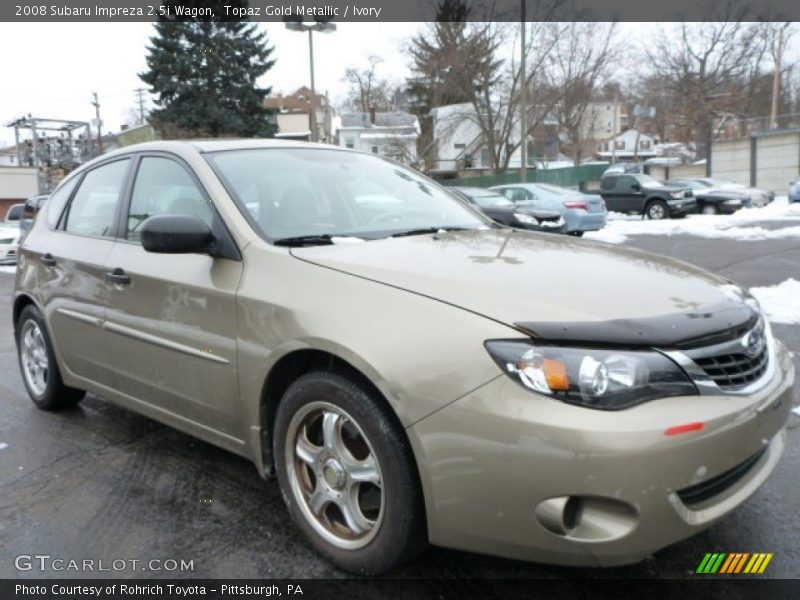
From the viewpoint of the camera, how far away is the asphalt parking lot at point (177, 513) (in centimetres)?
253

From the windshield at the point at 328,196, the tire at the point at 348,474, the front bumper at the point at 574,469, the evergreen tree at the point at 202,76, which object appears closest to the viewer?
the front bumper at the point at 574,469

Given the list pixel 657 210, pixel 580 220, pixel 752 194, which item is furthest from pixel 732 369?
pixel 752 194

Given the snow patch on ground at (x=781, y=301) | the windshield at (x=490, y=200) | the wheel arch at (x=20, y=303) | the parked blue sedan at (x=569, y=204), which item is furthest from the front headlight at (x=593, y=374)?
the parked blue sedan at (x=569, y=204)

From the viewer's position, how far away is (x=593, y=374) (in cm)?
198

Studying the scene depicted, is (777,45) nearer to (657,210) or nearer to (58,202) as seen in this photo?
(657,210)

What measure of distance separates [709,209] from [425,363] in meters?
22.6

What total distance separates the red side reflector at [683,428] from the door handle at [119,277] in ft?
8.35

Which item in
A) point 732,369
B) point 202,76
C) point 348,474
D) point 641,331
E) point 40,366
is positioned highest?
point 202,76

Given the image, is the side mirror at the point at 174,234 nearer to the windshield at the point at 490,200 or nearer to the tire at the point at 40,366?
the tire at the point at 40,366

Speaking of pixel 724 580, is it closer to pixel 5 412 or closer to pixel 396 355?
pixel 396 355

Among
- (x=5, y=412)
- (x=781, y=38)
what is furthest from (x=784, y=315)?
(x=781, y=38)

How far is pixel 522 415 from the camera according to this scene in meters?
1.97

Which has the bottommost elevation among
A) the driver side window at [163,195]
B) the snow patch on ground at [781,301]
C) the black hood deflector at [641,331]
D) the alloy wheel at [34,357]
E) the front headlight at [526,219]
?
the snow patch on ground at [781,301]

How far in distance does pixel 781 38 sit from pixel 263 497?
55160 millimetres
